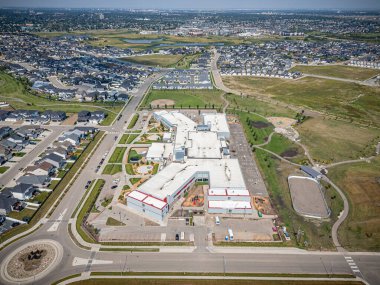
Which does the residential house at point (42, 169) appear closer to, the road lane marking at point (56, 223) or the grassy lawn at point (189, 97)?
the road lane marking at point (56, 223)

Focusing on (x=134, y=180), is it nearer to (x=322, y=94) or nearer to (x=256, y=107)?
(x=256, y=107)

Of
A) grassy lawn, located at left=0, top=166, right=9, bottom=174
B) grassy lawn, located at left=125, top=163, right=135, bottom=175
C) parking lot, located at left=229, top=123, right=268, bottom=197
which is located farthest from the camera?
grassy lawn, located at left=125, top=163, right=135, bottom=175

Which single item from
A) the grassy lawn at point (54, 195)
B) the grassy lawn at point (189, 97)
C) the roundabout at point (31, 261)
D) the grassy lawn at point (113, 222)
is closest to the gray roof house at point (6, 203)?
the grassy lawn at point (54, 195)

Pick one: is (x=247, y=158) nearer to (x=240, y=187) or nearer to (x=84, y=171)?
(x=240, y=187)

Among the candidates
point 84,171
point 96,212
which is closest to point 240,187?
point 96,212

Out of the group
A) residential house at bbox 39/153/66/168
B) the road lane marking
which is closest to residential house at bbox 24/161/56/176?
residential house at bbox 39/153/66/168

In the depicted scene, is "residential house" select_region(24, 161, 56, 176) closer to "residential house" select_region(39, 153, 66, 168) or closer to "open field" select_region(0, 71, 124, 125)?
"residential house" select_region(39, 153, 66, 168)
